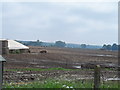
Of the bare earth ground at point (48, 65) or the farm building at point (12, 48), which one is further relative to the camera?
the farm building at point (12, 48)

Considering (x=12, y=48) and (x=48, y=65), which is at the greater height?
(x=12, y=48)

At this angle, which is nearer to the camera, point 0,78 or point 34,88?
point 0,78

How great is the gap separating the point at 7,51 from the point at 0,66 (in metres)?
37.5

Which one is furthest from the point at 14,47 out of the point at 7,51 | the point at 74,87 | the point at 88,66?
the point at 74,87

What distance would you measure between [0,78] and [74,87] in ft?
7.03

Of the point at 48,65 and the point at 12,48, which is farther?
the point at 12,48

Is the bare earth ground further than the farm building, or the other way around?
the farm building

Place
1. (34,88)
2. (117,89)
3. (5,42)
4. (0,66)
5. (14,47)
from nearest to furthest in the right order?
(0,66), (34,88), (117,89), (5,42), (14,47)

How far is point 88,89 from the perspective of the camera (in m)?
7.59

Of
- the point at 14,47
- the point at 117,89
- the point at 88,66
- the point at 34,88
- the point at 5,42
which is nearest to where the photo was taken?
the point at 34,88

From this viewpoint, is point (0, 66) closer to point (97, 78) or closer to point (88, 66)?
point (97, 78)

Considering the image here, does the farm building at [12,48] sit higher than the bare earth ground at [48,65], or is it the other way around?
the farm building at [12,48]

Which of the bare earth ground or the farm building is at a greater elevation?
the farm building

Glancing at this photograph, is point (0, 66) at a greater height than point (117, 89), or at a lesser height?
greater
